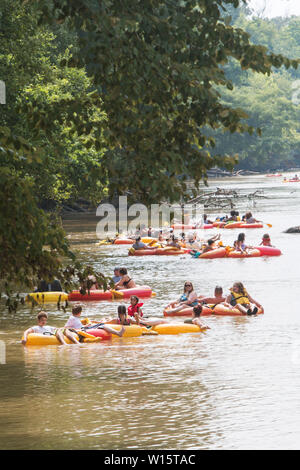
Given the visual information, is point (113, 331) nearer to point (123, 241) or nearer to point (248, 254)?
point (248, 254)

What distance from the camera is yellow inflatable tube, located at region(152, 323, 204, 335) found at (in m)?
18.5

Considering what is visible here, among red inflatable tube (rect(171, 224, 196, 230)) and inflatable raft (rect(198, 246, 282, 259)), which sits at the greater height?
red inflatable tube (rect(171, 224, 196, 230))

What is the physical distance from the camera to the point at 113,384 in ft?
46.1

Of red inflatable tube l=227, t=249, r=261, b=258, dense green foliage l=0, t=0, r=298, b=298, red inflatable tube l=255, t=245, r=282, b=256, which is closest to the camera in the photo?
dense green foliage l=0, t=0, r=298, b=298

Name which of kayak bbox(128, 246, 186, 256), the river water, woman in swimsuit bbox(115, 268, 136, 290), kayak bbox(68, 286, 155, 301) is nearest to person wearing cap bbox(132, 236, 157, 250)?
kayak bbox(128, 246, 186, 256)

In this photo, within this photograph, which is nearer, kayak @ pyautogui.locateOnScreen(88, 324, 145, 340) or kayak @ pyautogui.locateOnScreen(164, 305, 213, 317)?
kayak @ pyautogui.locateOnScreen(88, 324, 145, 340)

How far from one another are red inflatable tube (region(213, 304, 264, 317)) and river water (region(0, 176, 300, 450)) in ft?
1.20

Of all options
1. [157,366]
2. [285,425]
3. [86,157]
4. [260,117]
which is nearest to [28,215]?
[285,425]

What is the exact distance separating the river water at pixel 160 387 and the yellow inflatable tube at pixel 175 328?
27cm

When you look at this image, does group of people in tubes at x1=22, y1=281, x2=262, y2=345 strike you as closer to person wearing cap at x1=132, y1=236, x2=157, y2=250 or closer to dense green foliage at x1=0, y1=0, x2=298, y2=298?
dense green foliage at x1=0, y1=0, x2=298, y2=298

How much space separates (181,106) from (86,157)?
2764 cm

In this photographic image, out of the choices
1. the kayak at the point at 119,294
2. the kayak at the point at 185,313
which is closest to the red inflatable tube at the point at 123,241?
the kayak at the point at 119,294

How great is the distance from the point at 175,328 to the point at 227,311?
2301 millimetres
